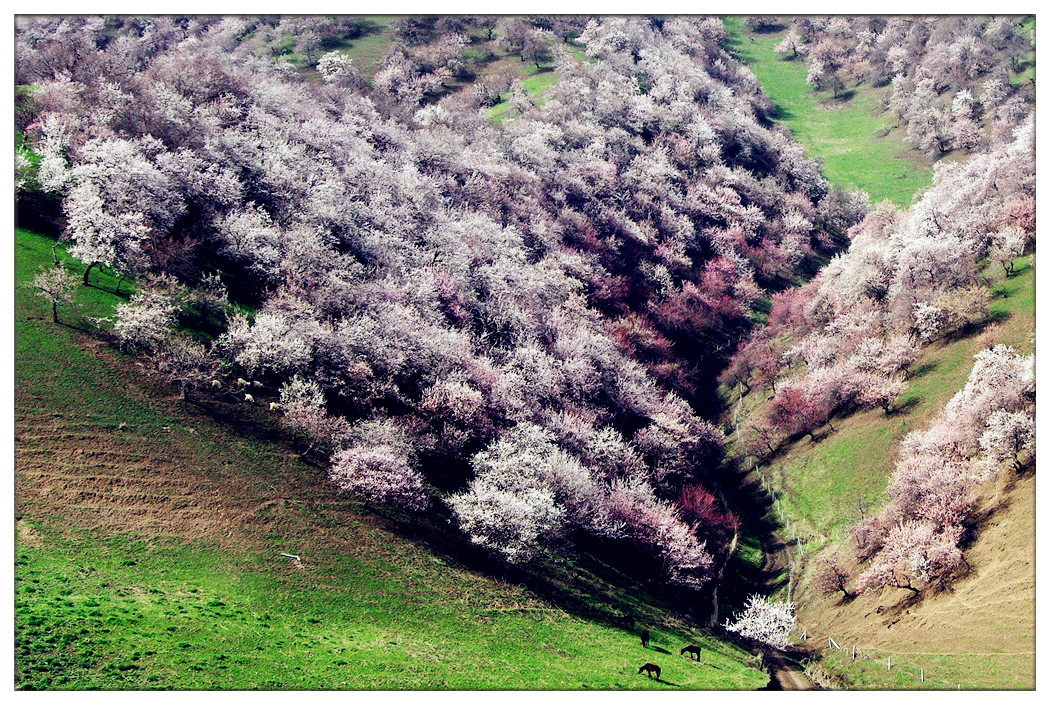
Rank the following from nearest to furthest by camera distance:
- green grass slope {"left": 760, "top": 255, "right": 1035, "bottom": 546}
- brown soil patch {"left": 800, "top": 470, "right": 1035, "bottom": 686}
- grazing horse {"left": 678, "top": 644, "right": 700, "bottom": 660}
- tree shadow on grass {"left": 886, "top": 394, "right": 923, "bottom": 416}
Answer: brown soil patch {"left": 800, "top": 470, "right": 1035, "bottom": 686}
grazing horse {"left": 678, "top": 644, "right": 700, "bottom": 660}
green grass slope {"left": 760, "top": 255, "right": 1035, "bottom": 546}
tree shadow on grass {"left": 886, "top": 394, "right": 923, "bottom": 416}

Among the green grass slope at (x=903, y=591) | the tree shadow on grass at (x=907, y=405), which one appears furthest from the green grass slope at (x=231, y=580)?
the tree shadow on grass at (x=907, y=405)

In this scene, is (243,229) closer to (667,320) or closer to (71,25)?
(667,320)

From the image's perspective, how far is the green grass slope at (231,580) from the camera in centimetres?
2741

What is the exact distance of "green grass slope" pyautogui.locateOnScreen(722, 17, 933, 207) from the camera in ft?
350

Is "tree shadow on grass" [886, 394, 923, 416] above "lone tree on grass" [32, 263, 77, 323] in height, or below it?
below

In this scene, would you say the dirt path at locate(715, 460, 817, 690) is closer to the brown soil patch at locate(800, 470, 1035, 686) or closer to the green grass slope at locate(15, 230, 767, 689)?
the green grass slope at locate(15, 230, 767, 689)

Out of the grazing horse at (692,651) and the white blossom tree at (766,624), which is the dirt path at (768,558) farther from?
the grazing horse at (692,651)

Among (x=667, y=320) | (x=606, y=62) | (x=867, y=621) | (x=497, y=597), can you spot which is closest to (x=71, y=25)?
(x=606, y=62)

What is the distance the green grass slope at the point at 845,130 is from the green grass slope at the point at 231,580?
3531 inches

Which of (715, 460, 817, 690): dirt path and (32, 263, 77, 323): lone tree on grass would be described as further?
(32, 263, 77, 323): lone tree on grass

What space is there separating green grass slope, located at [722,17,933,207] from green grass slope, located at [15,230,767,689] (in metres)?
89.7

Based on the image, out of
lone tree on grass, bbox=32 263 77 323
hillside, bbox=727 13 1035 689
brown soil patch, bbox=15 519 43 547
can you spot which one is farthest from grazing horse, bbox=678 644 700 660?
lone tree on grass, bbox=32 263 77 323

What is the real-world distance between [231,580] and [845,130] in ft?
428

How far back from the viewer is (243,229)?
185ft
